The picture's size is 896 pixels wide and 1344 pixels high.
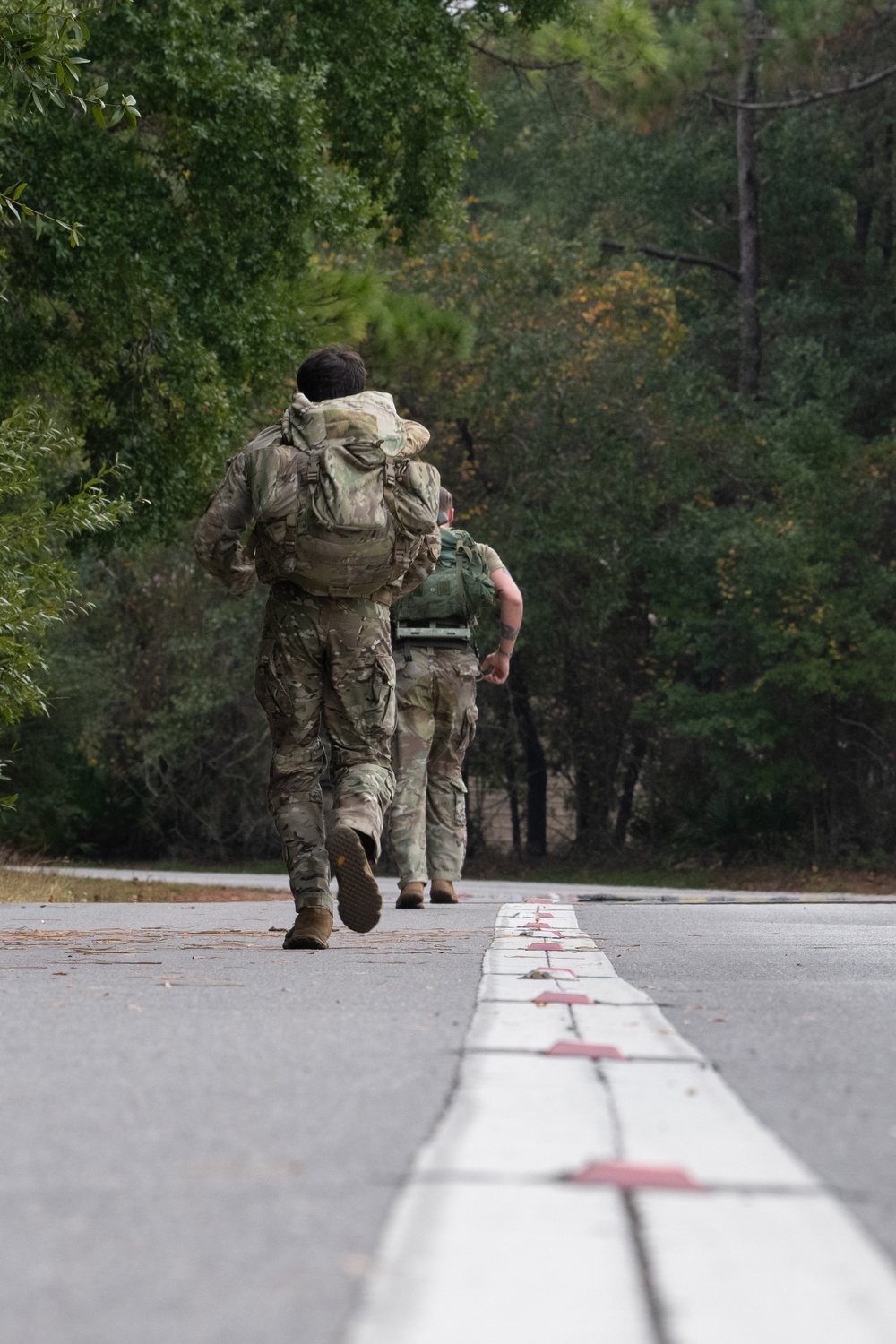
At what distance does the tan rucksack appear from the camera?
6.35 meters

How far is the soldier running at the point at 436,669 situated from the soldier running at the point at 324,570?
384 centimetres

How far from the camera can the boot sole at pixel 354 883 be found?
19.8ft

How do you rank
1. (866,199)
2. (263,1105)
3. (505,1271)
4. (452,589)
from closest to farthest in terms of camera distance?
(505,1271) < (263,1105) < (452,589) < (866,199)

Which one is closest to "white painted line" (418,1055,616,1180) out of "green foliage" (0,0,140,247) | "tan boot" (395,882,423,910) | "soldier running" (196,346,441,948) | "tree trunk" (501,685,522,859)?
"soldier running" (196,346,441,948)

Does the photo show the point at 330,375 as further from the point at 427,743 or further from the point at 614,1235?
the point at 614,1235

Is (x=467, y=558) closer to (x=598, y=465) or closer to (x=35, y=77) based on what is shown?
(x=35, y=77)

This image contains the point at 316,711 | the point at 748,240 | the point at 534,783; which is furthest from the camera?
the point at 534,783

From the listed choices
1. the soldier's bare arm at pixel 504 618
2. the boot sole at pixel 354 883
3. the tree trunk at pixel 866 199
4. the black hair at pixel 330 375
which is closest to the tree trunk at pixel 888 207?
the tree trunk at pixel 866 199

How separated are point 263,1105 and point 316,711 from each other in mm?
3601

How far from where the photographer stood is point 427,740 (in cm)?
1066

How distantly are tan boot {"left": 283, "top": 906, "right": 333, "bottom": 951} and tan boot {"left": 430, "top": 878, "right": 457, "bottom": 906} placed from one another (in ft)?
14.9

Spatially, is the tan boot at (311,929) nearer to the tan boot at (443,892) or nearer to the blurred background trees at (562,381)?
the tan boot at (443,892)

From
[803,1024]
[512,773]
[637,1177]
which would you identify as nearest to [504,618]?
[803,1024]

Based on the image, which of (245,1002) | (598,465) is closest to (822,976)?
(245,1002)
